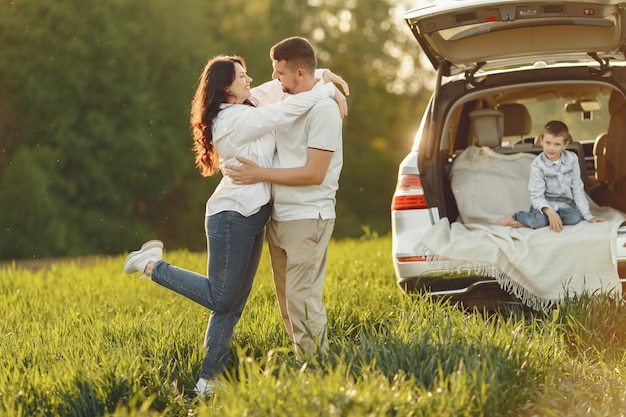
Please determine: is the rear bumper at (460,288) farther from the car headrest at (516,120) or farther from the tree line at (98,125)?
the tree line at (98,125)

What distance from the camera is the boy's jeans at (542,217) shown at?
22.8 ft

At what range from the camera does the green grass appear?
446cm

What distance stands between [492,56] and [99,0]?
2667 centimetres

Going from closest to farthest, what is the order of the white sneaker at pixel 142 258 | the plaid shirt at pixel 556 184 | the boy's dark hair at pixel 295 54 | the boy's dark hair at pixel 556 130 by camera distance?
the boy's dark hair at pixel 295 54 → the white sneaker at pixel 142 258 → the plaid shirt at pixel 556 184 → the boy's dark hair at pixel 556 130

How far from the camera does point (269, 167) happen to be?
5.62m

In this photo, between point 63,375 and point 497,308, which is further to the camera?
point 497,308

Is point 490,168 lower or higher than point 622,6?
lower

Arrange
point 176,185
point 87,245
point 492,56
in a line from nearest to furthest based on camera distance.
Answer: point 492,56, point 87,245, point 176,185

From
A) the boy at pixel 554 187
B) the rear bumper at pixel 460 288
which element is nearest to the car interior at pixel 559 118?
the boy at pixel 554 187

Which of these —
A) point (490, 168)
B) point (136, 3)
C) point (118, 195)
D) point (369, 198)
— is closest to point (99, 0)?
point (136, 3)

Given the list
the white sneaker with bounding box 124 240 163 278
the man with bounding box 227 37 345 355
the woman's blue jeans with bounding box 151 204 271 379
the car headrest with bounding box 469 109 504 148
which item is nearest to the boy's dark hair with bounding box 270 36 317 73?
the man with bounding box 227 37 345 355

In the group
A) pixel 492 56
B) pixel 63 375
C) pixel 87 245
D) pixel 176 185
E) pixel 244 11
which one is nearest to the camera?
pixel 63 375

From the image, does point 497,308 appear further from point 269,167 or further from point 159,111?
point 159,111

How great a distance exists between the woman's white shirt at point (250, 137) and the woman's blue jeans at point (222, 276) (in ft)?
0.24
